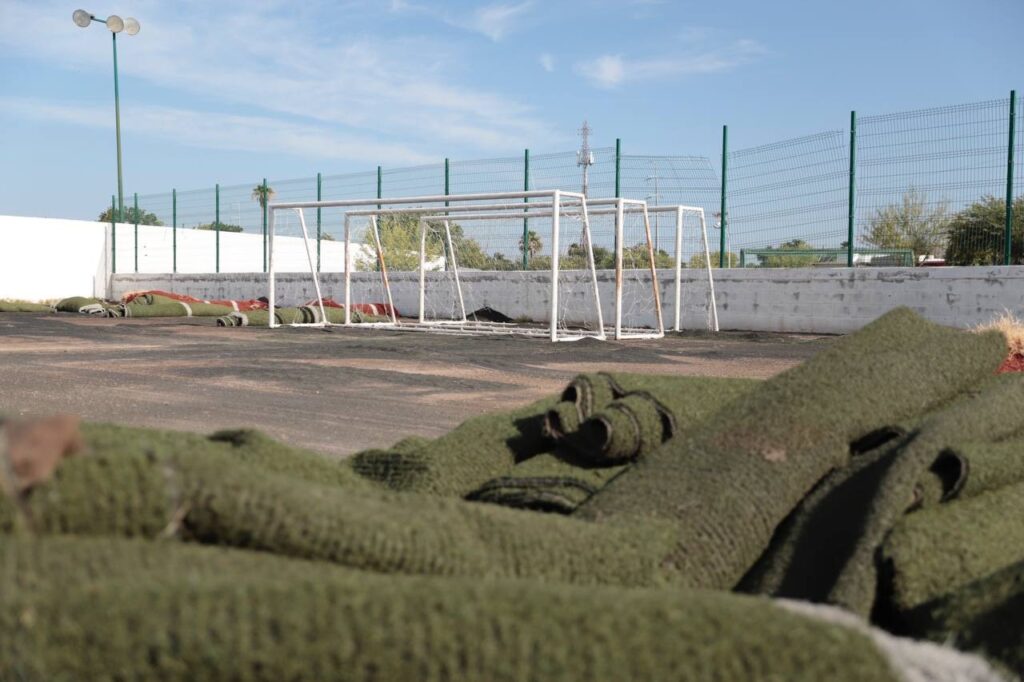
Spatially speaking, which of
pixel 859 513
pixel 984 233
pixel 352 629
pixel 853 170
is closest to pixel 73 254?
pixel 853 170

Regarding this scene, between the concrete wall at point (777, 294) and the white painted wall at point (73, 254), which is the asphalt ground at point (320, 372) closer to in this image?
the concrete wall at point (777, 294)

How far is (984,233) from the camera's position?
13.3m

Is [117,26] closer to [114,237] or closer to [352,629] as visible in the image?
[114,237]

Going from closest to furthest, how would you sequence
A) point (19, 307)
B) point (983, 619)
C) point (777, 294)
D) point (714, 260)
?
point (983, 619)
point (777, 294)
point (714, 260)
point (19, 307)

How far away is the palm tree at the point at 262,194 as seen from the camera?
2106 centimetres

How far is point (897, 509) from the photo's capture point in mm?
1521

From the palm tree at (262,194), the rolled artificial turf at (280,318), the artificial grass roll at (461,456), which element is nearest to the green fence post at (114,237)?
the palm tree at (262,194)

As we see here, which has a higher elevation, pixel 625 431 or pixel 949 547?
pixel 625 431

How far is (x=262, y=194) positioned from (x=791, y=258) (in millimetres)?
12229

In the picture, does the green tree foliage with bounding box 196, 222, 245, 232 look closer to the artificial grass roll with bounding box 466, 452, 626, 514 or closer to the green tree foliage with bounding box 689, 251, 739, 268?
the green tree foliage with bounding box 689, 251, 739, 268

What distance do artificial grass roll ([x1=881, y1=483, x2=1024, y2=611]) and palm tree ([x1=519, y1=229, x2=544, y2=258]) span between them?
16.1 metres

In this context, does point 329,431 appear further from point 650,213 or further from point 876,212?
point 650,213

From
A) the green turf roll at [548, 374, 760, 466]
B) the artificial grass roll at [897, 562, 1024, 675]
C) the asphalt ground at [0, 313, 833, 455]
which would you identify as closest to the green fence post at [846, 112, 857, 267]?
the asphalt ground at [0, 313, 833, 455]

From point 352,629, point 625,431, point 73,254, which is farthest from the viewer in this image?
point 73,254
